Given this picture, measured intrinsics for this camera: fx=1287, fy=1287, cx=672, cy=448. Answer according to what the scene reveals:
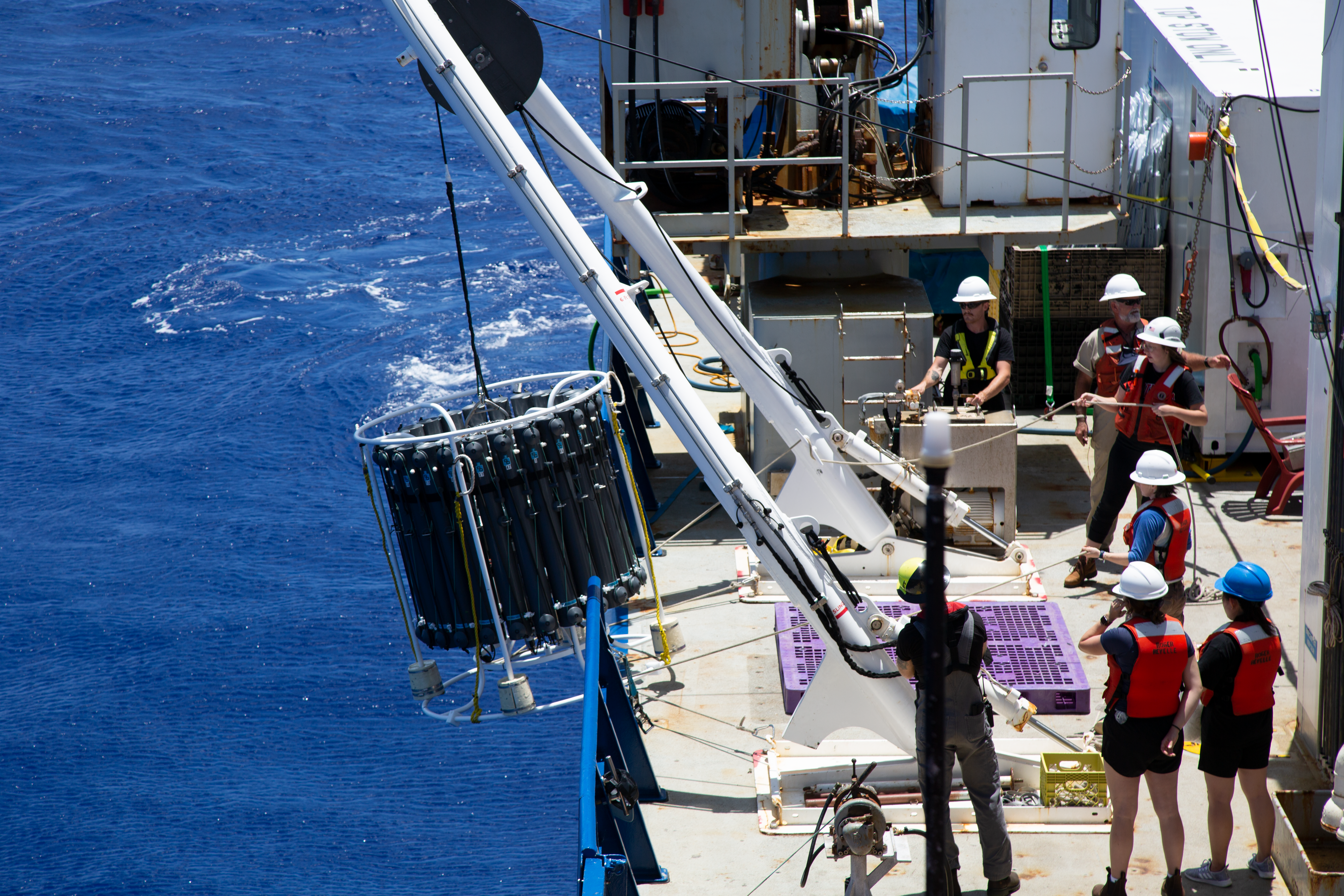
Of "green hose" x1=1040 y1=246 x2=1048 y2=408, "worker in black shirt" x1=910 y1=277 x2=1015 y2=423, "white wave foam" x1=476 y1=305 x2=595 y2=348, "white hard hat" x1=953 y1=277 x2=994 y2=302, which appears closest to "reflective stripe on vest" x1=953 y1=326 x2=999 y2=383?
"worker in black shirt" x1=910 y1=277 x2=1015 y2=423

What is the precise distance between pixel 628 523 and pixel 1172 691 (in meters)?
3.74

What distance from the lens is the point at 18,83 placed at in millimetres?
38344

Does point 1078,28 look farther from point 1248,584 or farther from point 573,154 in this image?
point 1248,584

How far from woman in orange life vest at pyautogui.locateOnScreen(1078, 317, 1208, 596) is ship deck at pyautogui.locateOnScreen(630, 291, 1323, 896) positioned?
1063 mm

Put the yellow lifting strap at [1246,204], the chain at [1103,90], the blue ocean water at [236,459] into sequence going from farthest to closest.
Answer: the blue ocean water at [236,459] → the chain at [1103,90] → the yellow lifting strap at [1246,204]

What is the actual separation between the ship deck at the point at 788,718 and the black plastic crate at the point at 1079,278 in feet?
3.99

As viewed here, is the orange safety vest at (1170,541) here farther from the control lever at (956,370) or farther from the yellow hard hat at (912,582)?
the control lever at (956,370)

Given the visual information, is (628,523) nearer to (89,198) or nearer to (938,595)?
(938,595)

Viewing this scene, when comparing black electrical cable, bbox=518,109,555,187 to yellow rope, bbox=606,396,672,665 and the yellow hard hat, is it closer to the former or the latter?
yellow rope, bbox=606,396,672,665

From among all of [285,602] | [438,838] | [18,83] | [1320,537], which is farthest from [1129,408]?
[18,83]

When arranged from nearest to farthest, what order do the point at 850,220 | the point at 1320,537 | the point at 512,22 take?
the point at 1320,537 < the point at 512,22 < the point at 850,220

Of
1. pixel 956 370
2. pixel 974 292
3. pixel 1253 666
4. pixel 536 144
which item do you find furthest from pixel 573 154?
pixel 1253 666

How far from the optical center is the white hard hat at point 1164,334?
7.84 metres

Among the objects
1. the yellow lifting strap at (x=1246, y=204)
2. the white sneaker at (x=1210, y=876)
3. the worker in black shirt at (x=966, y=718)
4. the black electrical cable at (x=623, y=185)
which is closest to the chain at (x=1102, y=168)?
the yellow lifting strap at (x=1246, y=204)
